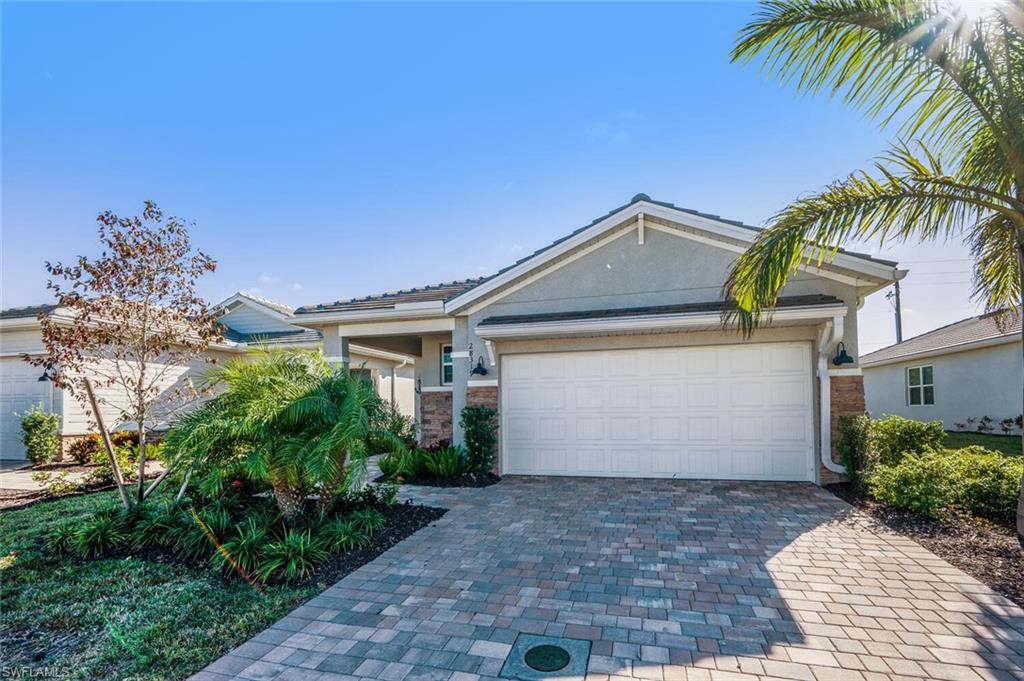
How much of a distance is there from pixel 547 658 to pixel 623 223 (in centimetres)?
813

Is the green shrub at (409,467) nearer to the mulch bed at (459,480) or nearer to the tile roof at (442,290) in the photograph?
the mulch bed at (459,480)

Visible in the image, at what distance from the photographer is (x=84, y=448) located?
12609 mm

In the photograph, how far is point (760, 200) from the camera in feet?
32.0

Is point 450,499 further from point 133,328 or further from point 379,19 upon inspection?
point 379,19

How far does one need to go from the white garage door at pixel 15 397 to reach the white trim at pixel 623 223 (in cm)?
1206

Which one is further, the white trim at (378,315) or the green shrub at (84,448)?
the green shrub at (84,448)

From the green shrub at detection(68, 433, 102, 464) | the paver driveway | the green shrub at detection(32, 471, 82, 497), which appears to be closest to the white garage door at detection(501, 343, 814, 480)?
the paver driveway

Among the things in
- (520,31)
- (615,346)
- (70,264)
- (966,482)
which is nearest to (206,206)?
(70,264)

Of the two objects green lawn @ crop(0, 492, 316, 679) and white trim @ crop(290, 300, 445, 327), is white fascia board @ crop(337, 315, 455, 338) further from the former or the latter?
green lawn @ crop(0, 492, 316, 679)

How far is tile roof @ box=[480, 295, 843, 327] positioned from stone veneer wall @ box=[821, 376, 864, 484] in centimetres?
149

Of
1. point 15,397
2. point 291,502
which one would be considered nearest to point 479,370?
point 291,502

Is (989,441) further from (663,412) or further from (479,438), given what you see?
(479,438)

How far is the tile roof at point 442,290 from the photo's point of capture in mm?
9250

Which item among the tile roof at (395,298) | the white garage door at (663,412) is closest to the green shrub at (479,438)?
the white garage door at (663,412)
